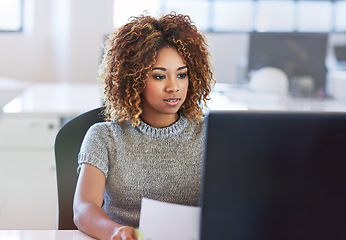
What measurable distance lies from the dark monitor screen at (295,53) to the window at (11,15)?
11.7ft

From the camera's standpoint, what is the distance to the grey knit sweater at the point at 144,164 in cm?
113

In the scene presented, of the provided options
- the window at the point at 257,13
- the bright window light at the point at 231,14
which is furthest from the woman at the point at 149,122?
the bright window light at the point at 231,14

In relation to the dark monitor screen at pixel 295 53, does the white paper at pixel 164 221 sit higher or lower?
lower

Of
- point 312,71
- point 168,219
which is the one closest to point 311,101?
point 312,71

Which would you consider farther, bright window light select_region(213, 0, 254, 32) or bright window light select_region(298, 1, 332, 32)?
bright window light select_region(298, 1, 332, 32)

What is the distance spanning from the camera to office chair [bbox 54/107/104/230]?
132 cm

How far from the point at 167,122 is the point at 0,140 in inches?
65.7

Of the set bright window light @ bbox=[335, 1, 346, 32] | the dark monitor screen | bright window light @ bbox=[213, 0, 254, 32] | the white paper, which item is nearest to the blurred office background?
the dark monitor screen

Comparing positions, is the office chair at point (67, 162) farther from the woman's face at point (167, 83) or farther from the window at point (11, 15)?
the window at point (11, 15)

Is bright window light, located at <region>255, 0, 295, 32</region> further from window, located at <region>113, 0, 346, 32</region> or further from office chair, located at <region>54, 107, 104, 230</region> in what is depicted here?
office chair, located at <region>54, 107, 104, 230</region>

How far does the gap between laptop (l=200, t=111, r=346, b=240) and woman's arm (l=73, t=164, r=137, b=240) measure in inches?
12.5

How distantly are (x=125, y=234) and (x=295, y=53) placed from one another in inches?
98.2

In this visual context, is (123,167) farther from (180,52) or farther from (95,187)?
(180,52)

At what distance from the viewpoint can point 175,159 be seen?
1.14m
